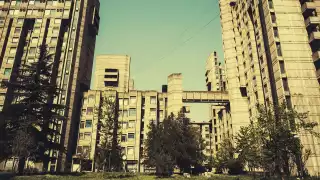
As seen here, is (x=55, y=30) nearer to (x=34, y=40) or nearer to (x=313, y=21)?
(x=34, y=40)

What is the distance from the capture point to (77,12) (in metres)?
70.1

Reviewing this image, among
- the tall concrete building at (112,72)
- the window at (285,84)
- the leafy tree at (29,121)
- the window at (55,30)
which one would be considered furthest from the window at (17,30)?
the window at (285,84)

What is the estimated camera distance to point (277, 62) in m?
41.4

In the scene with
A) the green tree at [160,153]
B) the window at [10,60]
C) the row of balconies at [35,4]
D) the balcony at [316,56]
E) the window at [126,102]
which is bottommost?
the green tree at [160,153]

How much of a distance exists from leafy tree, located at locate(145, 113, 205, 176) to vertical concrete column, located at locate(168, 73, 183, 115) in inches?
895

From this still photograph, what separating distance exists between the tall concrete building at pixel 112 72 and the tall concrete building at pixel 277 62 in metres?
43.2

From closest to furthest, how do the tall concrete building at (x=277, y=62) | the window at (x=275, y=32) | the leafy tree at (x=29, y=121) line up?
1. the leafy tree at (x=29, y=121)
2. the tall concrete building at (x=277, y=62)
3. the window at (x=275, y=32)

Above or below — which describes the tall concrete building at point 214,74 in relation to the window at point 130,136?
above

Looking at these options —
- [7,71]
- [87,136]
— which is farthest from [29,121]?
[7,71]

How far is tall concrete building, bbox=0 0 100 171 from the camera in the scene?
61656 millimetres

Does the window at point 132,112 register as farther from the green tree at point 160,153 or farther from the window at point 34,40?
the window at point 34,40

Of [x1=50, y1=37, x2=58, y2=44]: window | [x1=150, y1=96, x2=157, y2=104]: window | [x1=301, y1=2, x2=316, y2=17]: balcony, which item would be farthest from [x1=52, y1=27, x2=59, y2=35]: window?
[x1=301, y1=2, x2=316, y2=17]: balcony

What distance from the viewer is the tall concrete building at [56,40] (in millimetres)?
61656

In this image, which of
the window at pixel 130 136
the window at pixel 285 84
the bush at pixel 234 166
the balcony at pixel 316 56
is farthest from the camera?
the window at pixel 130 136
